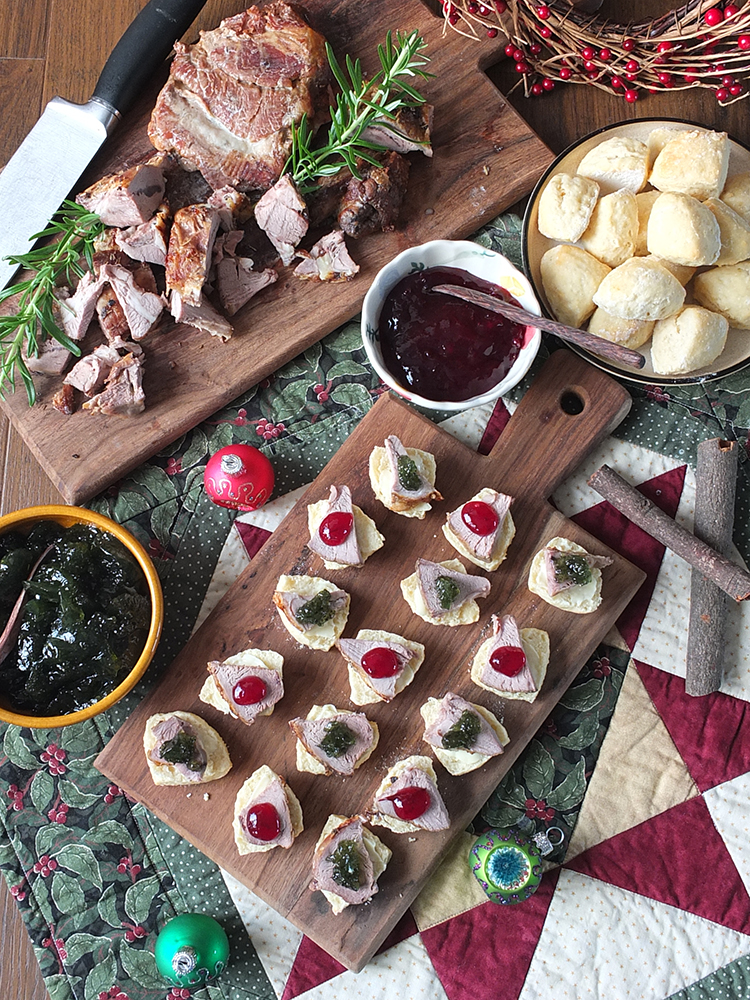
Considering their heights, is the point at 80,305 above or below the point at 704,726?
above

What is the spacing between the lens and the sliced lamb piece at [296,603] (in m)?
2.32

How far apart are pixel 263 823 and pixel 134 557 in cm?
82

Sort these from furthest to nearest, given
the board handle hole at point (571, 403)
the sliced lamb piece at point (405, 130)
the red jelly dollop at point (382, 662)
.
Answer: the board handle hole at point (571, 403), the sliced lamb piece at point (405, 130), the red jelly dollop at point (382, 662)

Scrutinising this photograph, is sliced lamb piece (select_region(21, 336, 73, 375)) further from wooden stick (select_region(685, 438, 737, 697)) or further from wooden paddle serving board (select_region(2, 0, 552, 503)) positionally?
wooden stick (select_region(685, 438, 737, 697))

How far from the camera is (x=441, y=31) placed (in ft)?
8.50

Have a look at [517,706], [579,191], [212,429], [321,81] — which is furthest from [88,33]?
[517,706]

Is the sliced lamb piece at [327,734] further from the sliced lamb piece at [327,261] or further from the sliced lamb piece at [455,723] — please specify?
the sliced lamb piece at [327,261]

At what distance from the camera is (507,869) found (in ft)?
7.38

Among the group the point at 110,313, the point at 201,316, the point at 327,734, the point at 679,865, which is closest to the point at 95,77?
the point at 110,313

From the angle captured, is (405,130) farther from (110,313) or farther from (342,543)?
(342,543)

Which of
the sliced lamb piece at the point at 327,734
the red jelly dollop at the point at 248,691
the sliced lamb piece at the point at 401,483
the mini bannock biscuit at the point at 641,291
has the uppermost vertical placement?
the mini bannock biscuit at the point at 641,291

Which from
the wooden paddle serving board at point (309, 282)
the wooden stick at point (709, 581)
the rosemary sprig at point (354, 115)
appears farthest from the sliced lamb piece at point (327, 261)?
the wooden stick at point (709, 581)

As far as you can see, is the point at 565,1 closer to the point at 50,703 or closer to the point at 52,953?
the point at 50,703

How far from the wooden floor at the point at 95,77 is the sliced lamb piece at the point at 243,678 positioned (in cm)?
182
